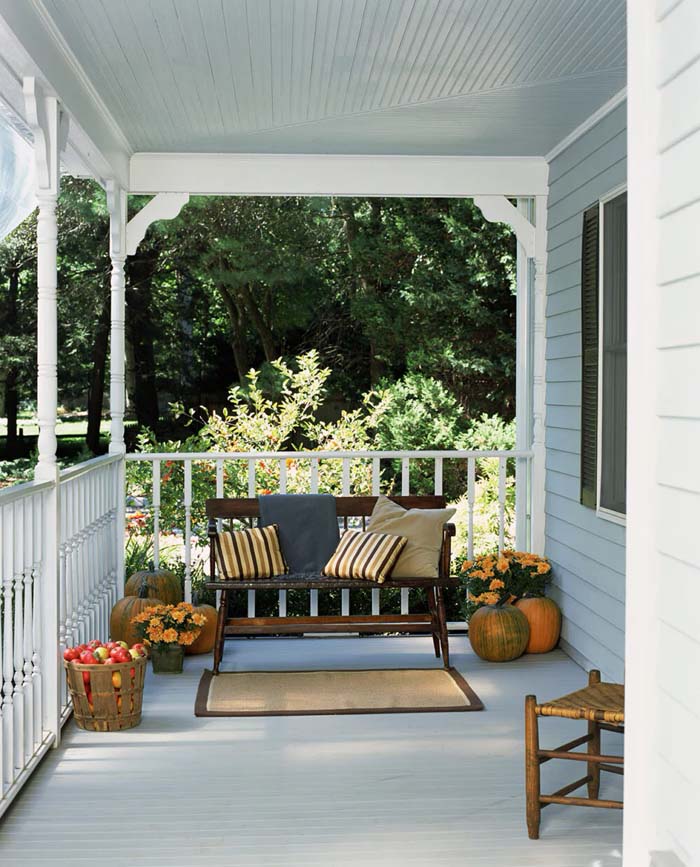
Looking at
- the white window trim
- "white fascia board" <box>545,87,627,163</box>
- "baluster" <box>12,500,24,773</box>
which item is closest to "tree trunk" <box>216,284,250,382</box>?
"white fascia board" <box>545,87,627,163</box>

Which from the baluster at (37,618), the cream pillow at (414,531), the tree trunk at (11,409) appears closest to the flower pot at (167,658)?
the cream pillow at (414,531)

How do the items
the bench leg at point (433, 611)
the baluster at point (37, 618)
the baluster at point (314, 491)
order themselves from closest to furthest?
the baluster at point (37, 618) → the bench leg at point (433, 611) → the baluster at point (314, 491)

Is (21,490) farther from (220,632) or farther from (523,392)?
(523,392)

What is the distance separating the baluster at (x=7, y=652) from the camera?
340cm

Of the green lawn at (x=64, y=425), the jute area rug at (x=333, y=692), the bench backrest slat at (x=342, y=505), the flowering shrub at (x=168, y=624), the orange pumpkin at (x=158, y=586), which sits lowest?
the jute area rug at (x=333, y=692)

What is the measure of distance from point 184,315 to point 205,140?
Result: 5.78 meters

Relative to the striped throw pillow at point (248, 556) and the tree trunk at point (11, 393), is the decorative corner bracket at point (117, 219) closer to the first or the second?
the striped throw pillow at point (248, 556)

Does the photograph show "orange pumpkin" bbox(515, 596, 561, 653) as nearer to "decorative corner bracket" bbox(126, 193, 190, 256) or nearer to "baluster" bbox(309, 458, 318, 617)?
"baluster" bbox(309, 458, 318, 617)

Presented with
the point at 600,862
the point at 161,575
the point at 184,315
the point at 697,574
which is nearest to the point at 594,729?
the point at 600,862

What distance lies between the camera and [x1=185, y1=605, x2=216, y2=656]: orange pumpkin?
5.63 meters

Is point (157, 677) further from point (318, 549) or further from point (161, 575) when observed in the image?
point (318, 549)

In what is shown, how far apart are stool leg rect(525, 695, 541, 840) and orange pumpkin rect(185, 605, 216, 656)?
2.71m

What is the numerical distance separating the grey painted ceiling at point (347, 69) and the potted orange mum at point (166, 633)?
2.40m

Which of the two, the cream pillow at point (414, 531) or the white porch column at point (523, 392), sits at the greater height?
the white porch column at point (523, 392)
